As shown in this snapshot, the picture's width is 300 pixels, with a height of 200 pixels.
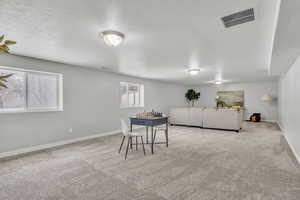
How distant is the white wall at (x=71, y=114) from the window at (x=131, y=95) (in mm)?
255

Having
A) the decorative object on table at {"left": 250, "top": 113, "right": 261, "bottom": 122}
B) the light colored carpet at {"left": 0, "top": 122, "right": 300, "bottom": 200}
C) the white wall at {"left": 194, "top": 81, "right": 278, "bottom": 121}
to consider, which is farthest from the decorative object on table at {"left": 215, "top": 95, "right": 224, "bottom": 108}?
the light colored carpet at {"left": 0, "top": 122, "right": 300, "bottom": 200}

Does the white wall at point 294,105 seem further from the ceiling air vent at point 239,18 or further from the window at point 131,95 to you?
the window at point 131,95

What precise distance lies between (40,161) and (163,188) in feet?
8.50

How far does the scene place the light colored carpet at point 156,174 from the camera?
206cm

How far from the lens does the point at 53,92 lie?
14.5 ft

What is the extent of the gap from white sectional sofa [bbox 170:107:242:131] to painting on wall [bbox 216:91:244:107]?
336 centimetres

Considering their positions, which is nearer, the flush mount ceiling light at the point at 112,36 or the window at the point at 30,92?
the flush mount ceiling light at the point at 112,36

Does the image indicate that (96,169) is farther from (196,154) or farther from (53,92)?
(53,92)

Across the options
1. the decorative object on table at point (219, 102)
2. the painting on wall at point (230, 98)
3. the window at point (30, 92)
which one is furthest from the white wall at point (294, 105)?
the decorative object on table at point (219, 102)

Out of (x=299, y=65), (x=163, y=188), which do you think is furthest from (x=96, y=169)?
(x=299, y=65)

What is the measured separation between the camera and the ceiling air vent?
6.26 ft

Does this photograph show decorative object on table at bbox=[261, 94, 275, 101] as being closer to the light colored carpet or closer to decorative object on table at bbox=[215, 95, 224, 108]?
decorative object on table at bbox=[215, 95, 224, 108]

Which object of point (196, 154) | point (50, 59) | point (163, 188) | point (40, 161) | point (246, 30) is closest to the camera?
point (163, 188)

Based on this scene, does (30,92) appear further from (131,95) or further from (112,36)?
(131,95)
